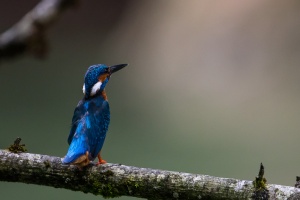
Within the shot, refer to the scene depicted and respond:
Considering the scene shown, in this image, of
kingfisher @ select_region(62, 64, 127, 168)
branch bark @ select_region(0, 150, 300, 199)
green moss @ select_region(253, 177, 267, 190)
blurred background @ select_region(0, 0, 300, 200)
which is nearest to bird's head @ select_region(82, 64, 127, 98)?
kingfisher @ select_region(62, 64, 127, 168)

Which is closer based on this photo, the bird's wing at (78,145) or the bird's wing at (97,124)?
the bird's wing at (78,145)

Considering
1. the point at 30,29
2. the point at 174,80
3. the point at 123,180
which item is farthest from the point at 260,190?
the point at 174,80

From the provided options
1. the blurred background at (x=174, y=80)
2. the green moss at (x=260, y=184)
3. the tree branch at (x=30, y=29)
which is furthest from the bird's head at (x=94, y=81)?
the blurred background at (x=174, y=80)

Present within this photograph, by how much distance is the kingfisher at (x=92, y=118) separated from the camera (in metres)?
1.80

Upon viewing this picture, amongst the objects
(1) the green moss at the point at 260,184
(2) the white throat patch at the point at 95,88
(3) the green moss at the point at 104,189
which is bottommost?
(3) the green moss at the point at 104,189

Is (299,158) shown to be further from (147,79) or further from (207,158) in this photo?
(147,79)

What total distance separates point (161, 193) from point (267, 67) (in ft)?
10.8

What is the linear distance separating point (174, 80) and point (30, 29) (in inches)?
136

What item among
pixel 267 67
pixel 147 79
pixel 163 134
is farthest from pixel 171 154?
pixel 267 67

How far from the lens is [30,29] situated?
1.40 metres

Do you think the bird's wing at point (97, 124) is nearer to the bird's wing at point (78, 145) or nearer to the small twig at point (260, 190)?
the bird's wing at point (78, 145)

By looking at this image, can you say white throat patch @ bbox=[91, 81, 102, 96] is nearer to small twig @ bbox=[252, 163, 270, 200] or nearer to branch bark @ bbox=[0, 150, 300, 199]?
branch bark @ bbox=[0, 150, 300, 199]

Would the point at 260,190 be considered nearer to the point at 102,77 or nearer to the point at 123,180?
the point at 123,180

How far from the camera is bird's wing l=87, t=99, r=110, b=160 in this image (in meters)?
1.82
